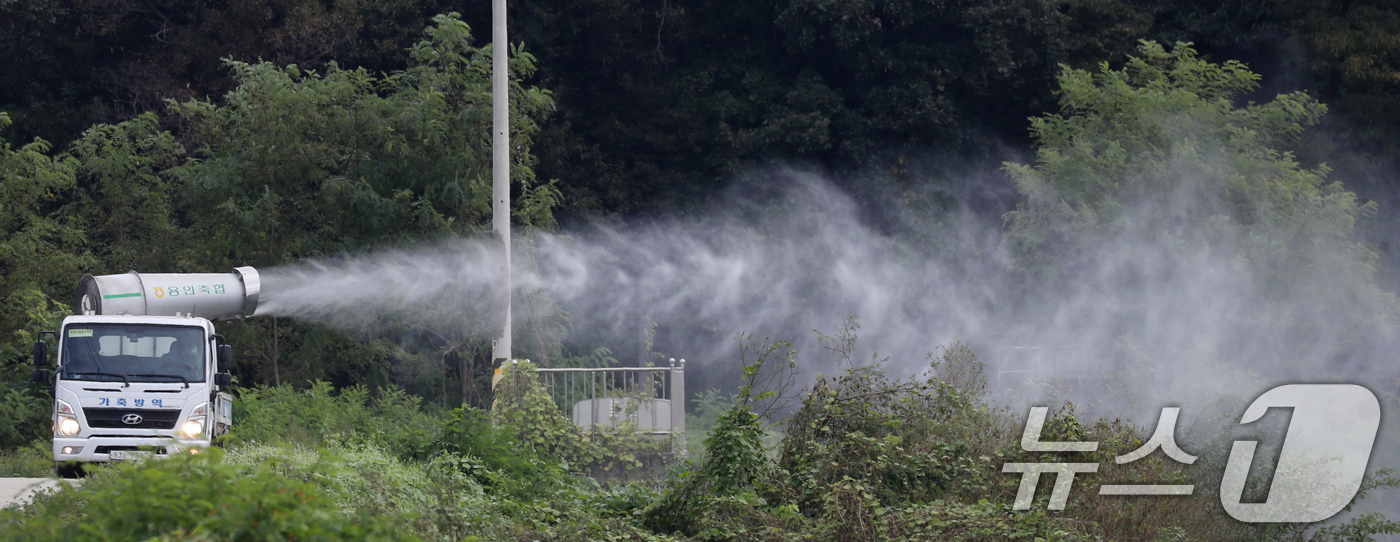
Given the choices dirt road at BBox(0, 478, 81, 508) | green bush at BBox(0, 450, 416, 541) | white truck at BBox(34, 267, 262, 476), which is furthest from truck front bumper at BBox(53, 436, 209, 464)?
green bush at BBox(0, 450, 416, 541)

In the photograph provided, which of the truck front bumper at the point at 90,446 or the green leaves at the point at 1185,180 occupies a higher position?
the green leaves at the point at 1185,180

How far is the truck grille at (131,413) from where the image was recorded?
1315cm

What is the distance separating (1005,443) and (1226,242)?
998 cm

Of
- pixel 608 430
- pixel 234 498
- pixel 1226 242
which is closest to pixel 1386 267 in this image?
pixel 1226 242

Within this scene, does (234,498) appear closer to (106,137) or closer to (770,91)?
(106,137)

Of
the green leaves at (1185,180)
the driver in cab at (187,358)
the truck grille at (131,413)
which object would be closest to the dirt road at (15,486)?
the truck grille at (131,413)

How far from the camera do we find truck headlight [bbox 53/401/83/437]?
42.9 ft

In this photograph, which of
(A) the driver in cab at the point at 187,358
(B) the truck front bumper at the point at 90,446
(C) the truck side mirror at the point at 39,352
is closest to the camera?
(B) the truck front bumper at the point at 90,446

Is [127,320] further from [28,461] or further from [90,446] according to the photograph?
[28,461]

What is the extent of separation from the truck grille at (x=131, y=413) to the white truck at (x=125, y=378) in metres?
0.01

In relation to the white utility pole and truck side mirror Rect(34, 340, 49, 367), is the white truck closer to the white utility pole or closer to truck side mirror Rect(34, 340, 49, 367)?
truck side mirror Rect(34, 340, 49, 367)

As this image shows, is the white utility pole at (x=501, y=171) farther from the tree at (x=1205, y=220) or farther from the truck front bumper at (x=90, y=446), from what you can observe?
the tree at (x=1205, y=220)

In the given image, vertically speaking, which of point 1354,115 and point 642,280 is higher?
point 1354,115

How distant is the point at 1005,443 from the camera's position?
456 inches
